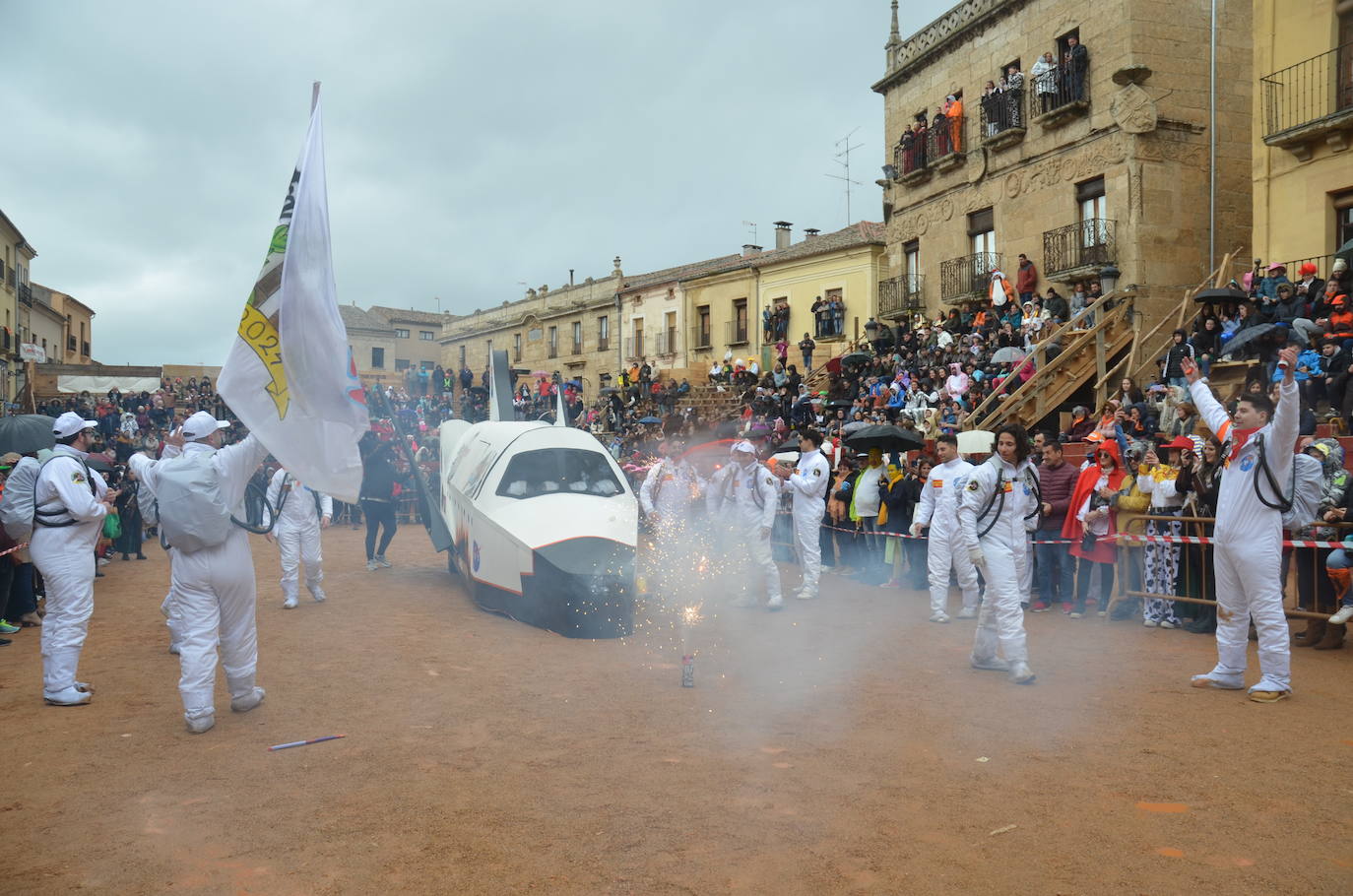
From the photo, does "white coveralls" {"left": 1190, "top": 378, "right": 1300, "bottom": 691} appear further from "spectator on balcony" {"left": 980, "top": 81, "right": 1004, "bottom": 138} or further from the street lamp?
"spectator on balcony" {"left": 980, "top": 81, "right": 1004, "bottom": 138}

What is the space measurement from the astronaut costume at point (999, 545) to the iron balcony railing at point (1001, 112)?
1776 cm

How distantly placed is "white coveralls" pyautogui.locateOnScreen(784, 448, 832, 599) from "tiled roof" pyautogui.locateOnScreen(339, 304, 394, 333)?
2372 inches

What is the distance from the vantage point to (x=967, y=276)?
24.6 m

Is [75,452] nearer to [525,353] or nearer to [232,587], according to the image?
[232,587]

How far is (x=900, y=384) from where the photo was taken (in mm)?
21391

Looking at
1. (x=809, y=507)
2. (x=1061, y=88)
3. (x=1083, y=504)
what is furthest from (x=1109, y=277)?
(x=809, y=507)

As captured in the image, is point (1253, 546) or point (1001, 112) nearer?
point (1253, 546)

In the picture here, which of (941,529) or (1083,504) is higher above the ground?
(1083,504)

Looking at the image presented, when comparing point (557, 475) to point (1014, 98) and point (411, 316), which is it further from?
point (411, 316)

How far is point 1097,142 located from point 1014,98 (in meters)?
2.73

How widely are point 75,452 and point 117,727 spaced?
2.18m

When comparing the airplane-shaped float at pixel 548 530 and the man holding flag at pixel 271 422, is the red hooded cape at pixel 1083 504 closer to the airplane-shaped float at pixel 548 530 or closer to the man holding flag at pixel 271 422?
the airplane-shaped float at pixel 548 530

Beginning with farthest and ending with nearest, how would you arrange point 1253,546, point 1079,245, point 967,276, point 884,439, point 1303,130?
point 967,276
point 1079,245
point 1303,130
point 884,439
point 1253,546

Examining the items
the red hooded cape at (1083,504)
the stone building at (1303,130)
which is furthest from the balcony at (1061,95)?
the red hooded cape at (1083,504)
